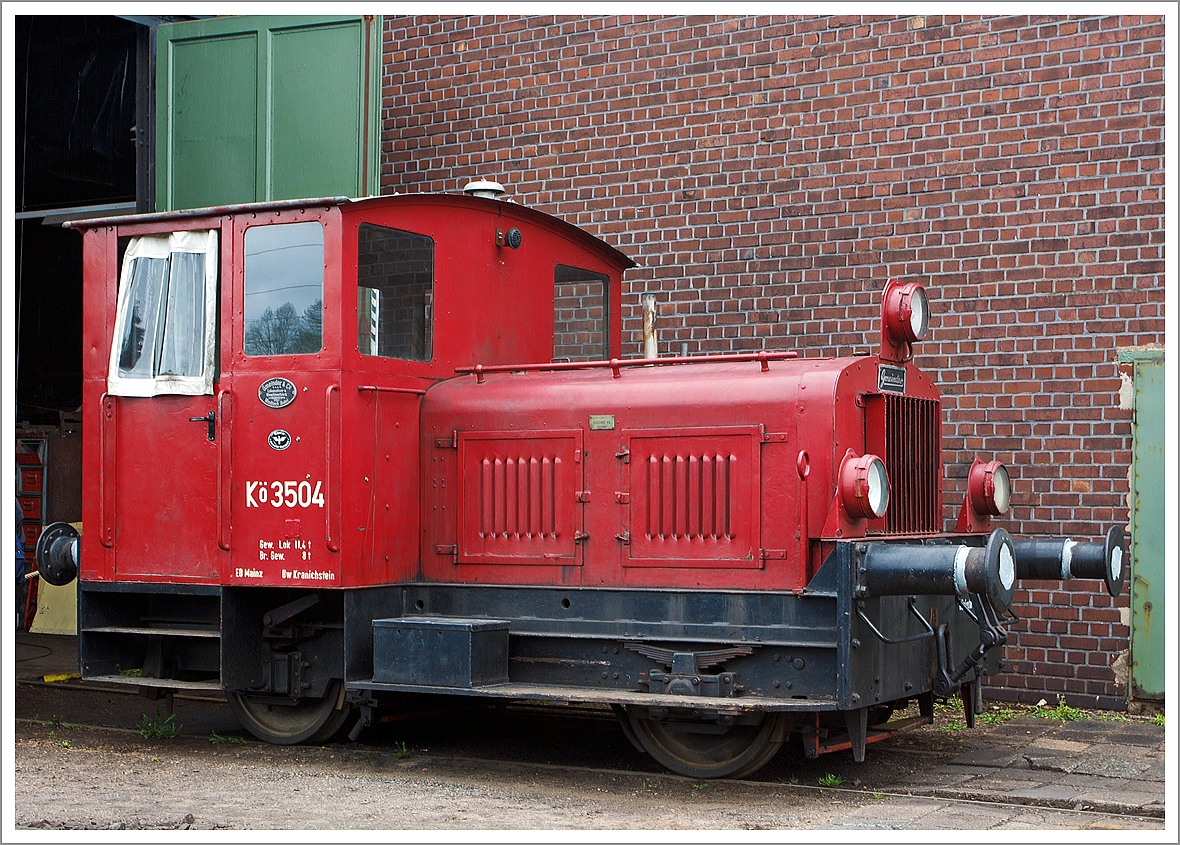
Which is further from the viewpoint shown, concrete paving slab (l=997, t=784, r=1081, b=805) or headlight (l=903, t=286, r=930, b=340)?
headlight (l=903, t=286, r=930, b=340)

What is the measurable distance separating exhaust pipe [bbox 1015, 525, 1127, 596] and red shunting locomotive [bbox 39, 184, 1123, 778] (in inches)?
0.6

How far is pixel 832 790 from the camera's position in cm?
634

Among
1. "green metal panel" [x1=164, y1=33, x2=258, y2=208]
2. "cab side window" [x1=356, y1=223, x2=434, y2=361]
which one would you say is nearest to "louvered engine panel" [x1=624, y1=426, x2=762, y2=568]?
"cab side window" [x1=356, y1=223, x2=434, y2=361]

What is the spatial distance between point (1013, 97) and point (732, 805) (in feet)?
16.3

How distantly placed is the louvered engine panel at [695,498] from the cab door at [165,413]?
2.21 meters

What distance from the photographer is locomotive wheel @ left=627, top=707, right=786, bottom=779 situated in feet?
21.1

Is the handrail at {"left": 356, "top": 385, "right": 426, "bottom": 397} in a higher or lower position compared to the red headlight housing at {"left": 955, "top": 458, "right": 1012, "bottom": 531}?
higher

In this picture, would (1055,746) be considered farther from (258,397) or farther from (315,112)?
(315,112)

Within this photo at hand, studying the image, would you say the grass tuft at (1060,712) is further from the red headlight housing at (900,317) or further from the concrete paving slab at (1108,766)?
the red headlight housing at (900,317)

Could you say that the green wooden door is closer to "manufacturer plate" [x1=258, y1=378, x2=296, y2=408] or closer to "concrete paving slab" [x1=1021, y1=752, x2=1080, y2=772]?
"manufacturer plate" [x1=258, y1=378, x2=296, y2=408]

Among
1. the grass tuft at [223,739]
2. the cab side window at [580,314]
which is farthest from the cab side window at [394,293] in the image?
the grass tuft at [223,739]

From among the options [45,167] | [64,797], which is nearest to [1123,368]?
[64,797]

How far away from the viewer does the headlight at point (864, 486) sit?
6219mm

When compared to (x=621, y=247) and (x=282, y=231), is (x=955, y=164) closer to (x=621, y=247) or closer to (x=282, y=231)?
(x=621, y=247)
